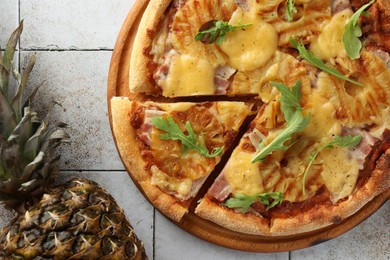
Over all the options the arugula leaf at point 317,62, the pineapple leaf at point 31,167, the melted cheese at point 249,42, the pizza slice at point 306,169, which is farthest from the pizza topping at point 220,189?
the pineapple leaf at point 31,167

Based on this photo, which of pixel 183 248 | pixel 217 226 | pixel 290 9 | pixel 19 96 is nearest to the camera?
pixel 19 96

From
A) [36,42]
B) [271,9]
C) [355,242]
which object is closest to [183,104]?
[271,9]

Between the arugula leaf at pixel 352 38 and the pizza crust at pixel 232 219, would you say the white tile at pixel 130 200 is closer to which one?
the pizza crust at pixel 232 219

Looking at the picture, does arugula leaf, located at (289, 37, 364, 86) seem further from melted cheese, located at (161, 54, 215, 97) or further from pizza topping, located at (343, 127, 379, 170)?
melted cheese, located at (161, 54, 215, 97)

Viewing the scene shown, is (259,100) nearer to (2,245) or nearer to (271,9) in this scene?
(271,9)

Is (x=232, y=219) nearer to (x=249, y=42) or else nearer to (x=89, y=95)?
(x=249, y=42)

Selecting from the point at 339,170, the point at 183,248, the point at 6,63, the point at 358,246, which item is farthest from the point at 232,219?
the point at 6,63
